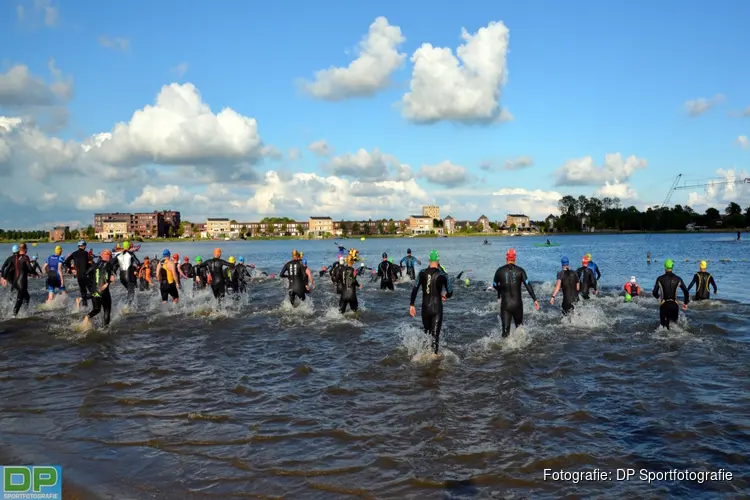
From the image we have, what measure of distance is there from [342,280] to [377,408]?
791cm

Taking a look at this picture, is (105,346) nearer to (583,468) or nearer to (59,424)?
(59,424)

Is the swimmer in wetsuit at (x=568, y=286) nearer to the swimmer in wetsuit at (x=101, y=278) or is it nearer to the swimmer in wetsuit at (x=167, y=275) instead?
the swimmer in wetsuit at (x=101, y=278)

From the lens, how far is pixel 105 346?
1215 cm

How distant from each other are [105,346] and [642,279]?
29411 millimetres

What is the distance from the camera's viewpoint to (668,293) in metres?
12.5

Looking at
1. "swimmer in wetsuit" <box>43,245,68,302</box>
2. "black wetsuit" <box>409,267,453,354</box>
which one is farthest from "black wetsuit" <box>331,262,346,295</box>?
"swimmer in wetsuit" <box>43,245,68,302</box>

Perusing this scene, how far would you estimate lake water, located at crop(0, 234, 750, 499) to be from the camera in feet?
18.2

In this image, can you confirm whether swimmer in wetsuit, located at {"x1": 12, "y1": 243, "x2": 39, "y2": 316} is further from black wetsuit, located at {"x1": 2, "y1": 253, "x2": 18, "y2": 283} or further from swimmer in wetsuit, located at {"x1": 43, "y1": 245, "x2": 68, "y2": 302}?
swimmer in wetsuit, located at {"x1": 43, "y1": 245, "x2": 68, "y2": 302}

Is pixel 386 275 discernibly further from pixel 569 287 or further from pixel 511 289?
pixel 511 289

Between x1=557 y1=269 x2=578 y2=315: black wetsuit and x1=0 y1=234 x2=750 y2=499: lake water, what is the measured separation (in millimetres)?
465

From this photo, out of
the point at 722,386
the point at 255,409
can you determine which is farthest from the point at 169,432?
the point at 722,386

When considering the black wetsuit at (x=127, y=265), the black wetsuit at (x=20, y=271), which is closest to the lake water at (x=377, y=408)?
the black wetsuit at (x=20, y=271)

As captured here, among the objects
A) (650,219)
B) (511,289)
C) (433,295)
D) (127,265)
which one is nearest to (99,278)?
(127,265)

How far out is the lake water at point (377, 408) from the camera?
556cm
